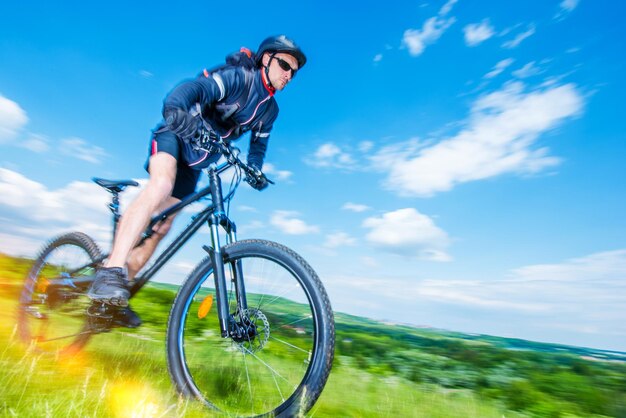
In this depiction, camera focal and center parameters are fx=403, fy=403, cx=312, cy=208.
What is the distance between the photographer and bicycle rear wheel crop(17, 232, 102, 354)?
11.0ft

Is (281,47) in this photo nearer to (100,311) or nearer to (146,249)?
(146,249)

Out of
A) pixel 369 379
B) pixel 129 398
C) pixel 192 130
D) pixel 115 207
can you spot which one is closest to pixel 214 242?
pixel 192 130

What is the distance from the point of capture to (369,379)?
4098mm

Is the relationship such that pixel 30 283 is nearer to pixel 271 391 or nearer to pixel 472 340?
pixel 271 391

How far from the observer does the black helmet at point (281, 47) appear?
3154mm

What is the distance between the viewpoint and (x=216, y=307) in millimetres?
2609

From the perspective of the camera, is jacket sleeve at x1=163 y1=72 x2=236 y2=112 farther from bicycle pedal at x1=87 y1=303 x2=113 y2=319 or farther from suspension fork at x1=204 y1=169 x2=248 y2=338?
bicycle pedal at x1=87 y1=303 x2=113 y2=319

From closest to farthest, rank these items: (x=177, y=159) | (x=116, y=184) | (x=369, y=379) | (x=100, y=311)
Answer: (x=100, y=311) < (x=177, y=159) < (x=116, y=184) < (x=369, y=379)

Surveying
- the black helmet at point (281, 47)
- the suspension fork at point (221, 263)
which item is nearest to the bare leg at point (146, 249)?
the suspension fork at point (221, 263)

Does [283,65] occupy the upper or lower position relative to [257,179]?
upper

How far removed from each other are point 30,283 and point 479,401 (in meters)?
4.63

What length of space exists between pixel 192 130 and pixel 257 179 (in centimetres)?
59

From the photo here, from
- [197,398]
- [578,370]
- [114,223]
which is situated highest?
[114,223]

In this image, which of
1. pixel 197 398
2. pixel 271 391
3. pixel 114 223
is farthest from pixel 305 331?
pixel 114 223
